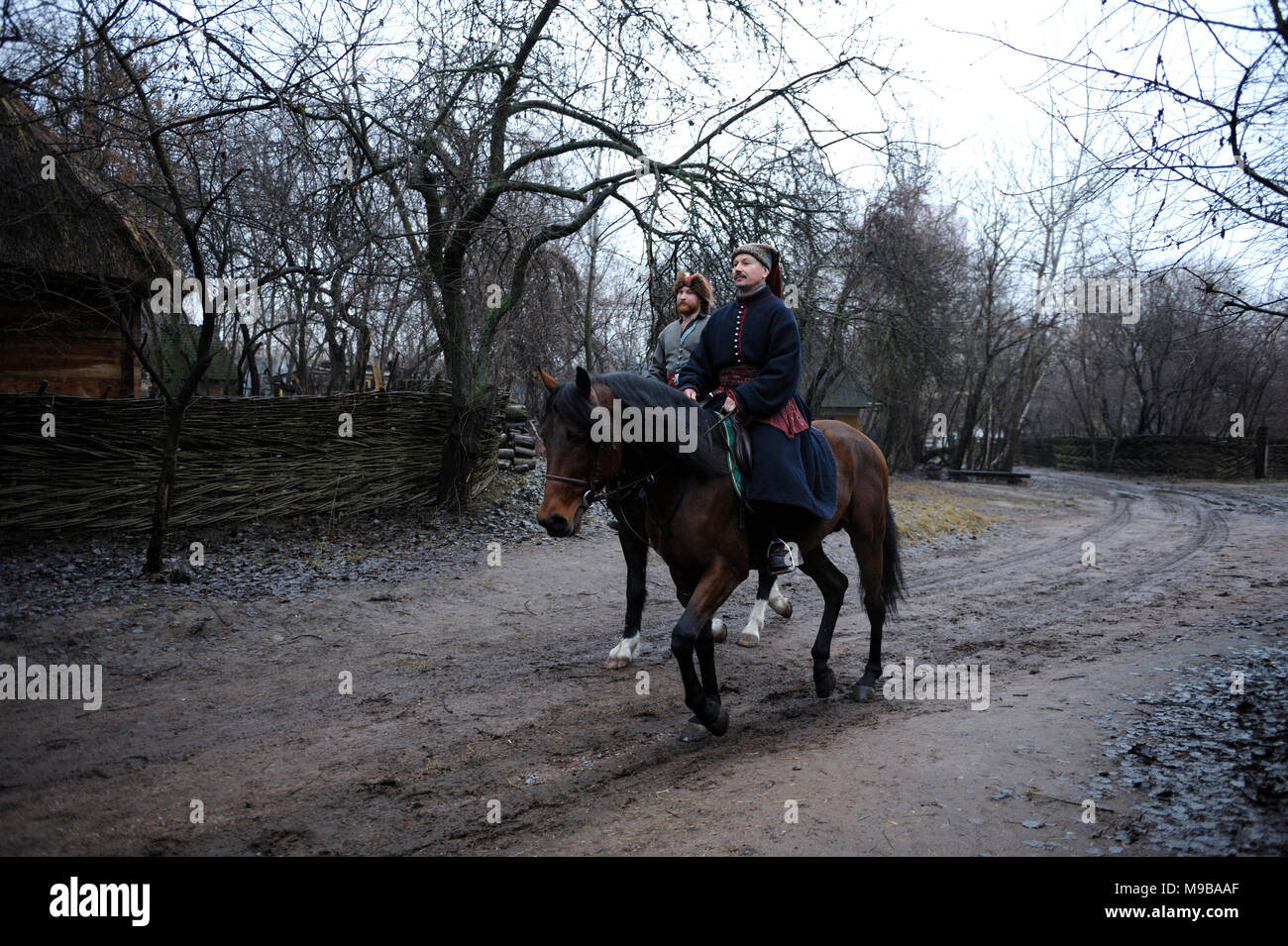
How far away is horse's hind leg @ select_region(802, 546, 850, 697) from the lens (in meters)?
5.62

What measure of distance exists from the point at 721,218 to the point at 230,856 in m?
9.18

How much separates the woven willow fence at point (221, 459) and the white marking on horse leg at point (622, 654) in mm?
6530

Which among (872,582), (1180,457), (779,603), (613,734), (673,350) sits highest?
(673,350)

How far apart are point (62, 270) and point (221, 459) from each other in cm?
402

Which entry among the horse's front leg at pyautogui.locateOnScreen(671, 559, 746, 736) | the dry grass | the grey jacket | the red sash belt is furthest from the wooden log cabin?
the dry grass

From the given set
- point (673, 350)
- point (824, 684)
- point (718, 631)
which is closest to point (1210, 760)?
point (824, 684)

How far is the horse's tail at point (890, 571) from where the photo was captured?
6445mm

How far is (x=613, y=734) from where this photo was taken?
15.8ft

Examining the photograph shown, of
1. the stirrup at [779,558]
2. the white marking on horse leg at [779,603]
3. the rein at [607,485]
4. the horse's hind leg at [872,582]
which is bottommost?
the white marking on horse leg at [779,603]

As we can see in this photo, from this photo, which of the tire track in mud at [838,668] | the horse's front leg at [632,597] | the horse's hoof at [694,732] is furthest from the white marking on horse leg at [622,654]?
the horse's hoof at [694,732]

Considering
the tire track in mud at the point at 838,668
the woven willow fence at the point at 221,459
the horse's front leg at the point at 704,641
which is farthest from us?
the woven willow fence at the point at 221,459

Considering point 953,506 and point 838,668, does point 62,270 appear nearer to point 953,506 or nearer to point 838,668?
point 838,668

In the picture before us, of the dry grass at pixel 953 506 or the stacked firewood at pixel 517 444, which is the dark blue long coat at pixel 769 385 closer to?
the dry grass at pixel 953 506
